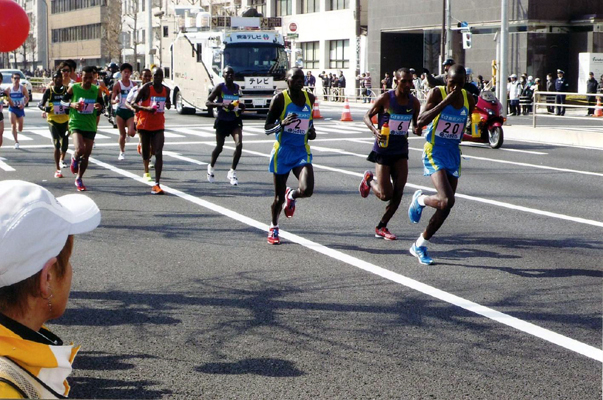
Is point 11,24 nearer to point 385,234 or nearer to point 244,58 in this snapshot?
point 385,234

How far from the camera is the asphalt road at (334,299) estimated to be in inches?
203

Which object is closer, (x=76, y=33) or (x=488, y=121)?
(x=488, y=121)

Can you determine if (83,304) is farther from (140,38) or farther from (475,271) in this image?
(140,38)

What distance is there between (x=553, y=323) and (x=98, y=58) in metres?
97.0

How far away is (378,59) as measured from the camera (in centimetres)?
5478

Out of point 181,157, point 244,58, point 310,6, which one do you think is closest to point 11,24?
point 181,157

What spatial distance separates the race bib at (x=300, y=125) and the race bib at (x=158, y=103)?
441cm

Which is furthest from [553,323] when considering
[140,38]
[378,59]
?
[140,38]

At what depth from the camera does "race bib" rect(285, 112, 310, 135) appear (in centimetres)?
952

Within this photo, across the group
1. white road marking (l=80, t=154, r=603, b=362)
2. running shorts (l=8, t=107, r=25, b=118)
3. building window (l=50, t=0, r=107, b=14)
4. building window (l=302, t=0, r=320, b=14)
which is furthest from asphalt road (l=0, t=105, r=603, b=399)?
building window (l=50, t=0, r=107, b=14)

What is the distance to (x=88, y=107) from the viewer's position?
540 inches

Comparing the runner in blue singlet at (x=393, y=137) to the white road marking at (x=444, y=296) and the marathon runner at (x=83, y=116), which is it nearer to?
the white road marking at (x=444, y=296)

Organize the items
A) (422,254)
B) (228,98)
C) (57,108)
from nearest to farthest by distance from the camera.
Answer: (422,254), (228,98), (57,108)

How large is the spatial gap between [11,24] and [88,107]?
20.3 feet
